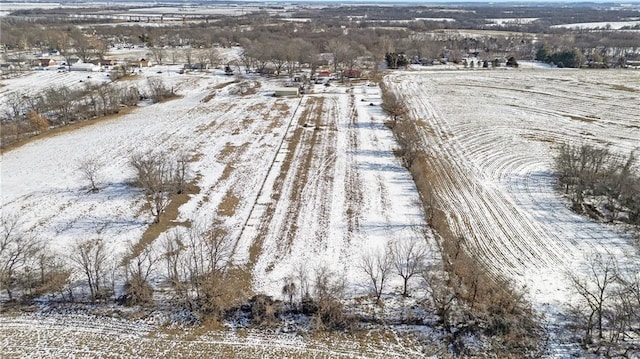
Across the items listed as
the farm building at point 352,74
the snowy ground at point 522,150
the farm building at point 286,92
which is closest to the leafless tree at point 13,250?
the snowy ground at point 522,150

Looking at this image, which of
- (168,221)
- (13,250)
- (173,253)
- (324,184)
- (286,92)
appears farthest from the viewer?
(286,92)

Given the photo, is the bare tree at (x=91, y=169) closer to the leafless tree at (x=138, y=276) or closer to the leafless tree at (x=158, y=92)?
the leafless tree at (x=138, y=276)

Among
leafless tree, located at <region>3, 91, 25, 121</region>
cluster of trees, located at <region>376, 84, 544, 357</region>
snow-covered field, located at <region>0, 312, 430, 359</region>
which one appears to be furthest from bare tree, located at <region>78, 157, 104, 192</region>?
cluster of trees, located at <region>376, 84, 544, 357</region>

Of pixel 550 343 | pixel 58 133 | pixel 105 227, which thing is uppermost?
pixel 58 133

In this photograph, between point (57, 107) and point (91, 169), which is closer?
point (91, 169)

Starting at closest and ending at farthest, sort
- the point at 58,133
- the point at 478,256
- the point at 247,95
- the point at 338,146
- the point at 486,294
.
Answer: the point at 486,294 < the point at 478,256 < the point at 338,146 < the point at 58,133 < the point at 247,95

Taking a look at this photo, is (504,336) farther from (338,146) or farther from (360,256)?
(338,146)

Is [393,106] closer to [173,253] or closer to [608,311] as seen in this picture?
[173,253]

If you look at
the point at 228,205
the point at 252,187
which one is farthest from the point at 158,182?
the point at 252,187

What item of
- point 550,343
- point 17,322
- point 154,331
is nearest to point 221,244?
point 154,331
